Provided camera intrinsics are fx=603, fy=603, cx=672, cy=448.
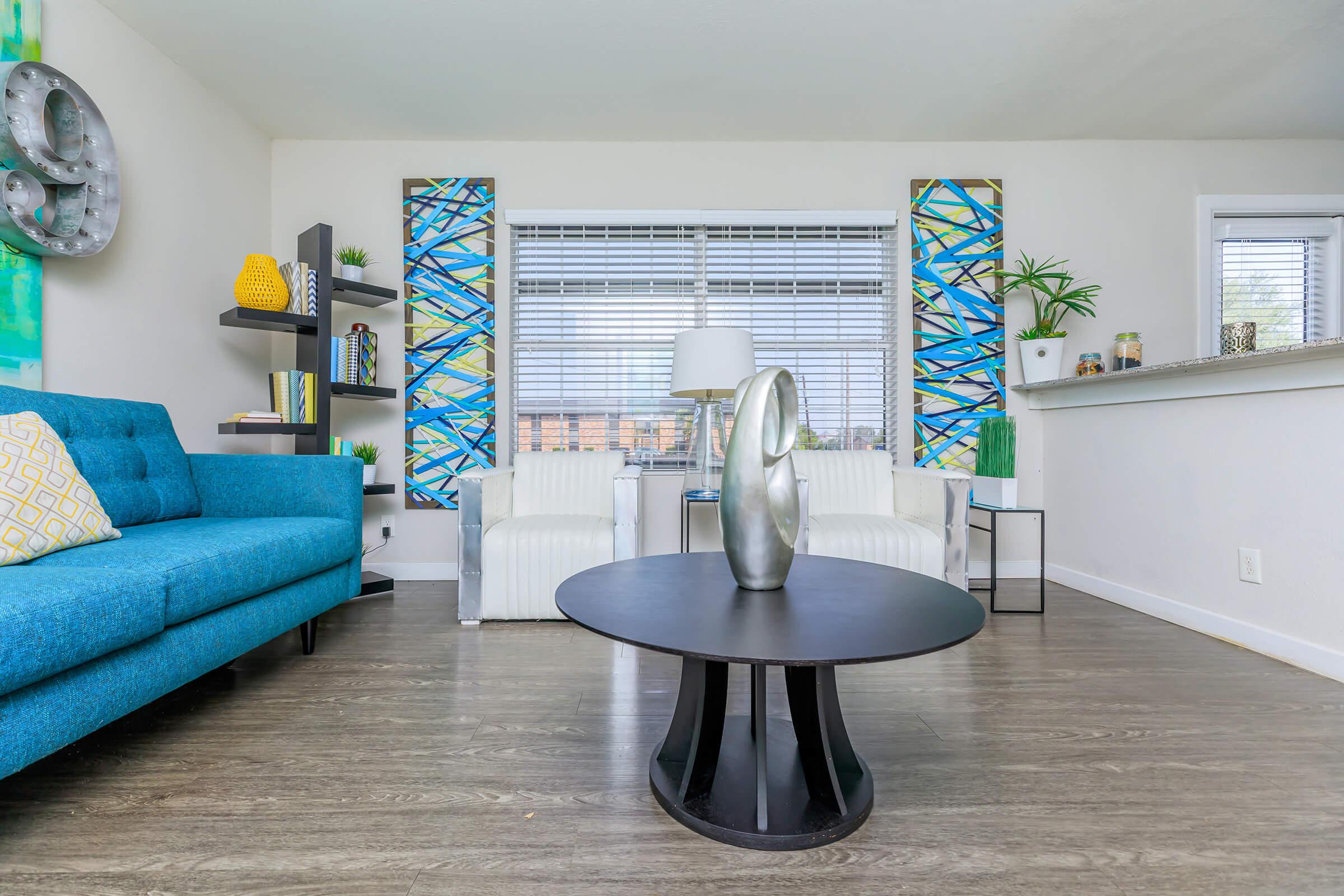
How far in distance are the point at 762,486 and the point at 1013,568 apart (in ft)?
9.23

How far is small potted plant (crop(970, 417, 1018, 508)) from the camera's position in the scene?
9.40 feet

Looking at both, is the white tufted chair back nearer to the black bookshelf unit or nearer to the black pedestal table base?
the black bookshelf unit

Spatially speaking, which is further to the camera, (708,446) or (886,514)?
(886,514)

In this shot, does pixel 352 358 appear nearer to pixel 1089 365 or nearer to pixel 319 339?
pixel 319 339

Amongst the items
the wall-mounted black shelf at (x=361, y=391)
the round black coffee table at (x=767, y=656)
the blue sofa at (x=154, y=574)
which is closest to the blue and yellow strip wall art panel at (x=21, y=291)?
the blue sofa at (x=154, y=574)

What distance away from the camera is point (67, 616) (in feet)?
3.68

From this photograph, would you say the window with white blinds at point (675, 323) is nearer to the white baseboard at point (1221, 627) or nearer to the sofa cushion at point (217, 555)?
the white baseboard at point (1221, 627)

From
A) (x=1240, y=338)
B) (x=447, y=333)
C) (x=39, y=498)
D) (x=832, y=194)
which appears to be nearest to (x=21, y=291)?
(x=39, y=498)

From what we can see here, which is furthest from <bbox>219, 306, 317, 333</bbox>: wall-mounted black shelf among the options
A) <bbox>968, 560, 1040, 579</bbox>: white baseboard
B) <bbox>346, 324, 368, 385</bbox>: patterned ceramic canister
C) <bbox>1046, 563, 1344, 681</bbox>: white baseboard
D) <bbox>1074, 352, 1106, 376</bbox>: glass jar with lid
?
<bbox>1046, 563, 1344, 681</bbox>: white baseboard

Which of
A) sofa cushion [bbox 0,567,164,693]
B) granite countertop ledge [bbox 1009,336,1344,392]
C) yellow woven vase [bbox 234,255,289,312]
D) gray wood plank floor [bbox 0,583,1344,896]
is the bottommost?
gray wood plank floor [bbox 0,583,1344,896]

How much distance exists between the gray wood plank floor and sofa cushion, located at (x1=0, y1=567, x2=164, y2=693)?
1.10 feet

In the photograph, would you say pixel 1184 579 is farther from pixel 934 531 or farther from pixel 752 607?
pixel 752 607

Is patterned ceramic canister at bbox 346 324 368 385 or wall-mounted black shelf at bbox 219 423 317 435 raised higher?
patterned ceramic canister at bbox 346 324 368 385

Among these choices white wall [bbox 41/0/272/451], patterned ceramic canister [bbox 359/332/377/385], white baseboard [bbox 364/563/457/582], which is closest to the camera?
white wall [bbox 41/0/272/451]
